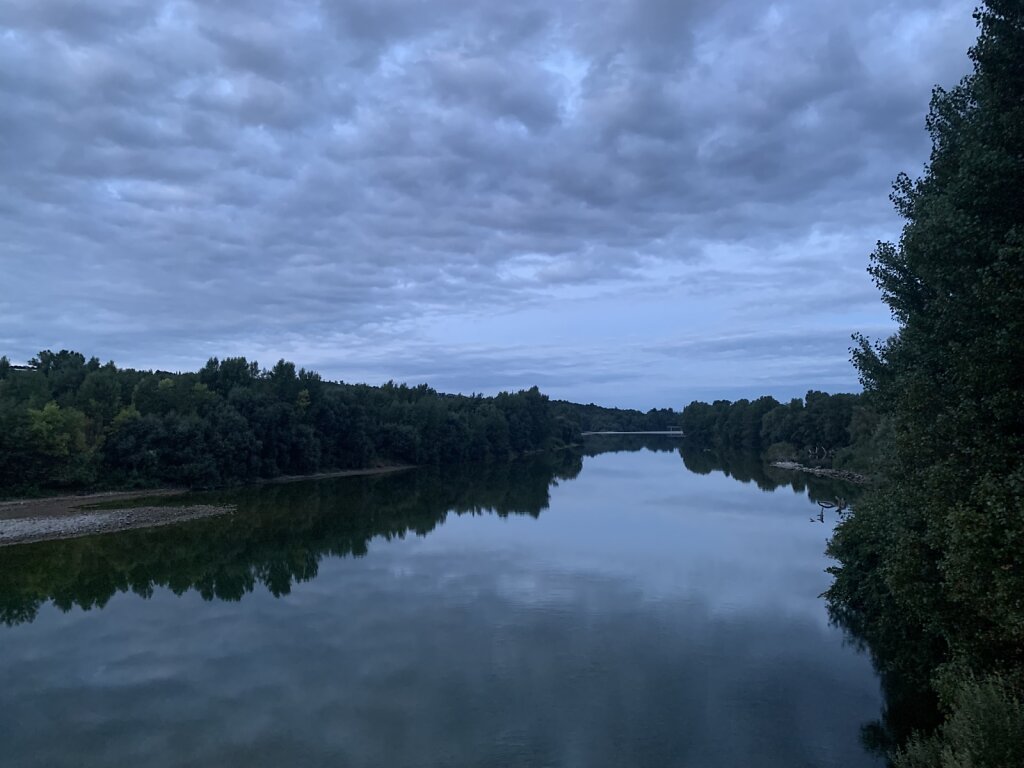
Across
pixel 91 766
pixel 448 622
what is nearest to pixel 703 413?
pixel 448 622

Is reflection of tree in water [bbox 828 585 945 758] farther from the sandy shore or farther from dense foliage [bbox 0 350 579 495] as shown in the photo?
dense foliage [bbox 0 350 579 495]

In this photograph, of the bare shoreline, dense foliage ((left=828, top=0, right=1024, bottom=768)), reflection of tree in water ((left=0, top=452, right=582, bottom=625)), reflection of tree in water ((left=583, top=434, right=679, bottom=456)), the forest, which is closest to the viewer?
dense foliage ((left=828, top=0, right=1024, bottom=768))

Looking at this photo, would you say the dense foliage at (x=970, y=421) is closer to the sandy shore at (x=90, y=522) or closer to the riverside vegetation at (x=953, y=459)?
the riverside vegetation at (x=953, y=459)

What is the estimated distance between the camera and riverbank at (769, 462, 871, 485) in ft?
190

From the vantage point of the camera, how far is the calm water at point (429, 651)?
12.9m

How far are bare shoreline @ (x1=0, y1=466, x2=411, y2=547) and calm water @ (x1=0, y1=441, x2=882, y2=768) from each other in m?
3.00

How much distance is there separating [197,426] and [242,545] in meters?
25.1

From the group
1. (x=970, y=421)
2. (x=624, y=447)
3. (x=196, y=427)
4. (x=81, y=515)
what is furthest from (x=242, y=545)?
(x=624, y=447)

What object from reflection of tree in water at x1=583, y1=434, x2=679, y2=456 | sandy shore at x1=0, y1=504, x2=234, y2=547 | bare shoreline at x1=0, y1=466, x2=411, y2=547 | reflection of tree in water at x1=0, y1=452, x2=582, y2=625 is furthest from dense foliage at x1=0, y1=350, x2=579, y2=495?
reflection of tree in water at x1=583, y1=434, x2=679, y2=456

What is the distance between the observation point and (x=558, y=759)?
1217 centimetres

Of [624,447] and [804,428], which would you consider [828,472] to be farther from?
[624,447]

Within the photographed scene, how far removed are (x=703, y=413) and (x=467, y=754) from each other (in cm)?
14236

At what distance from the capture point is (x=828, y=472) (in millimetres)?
66812

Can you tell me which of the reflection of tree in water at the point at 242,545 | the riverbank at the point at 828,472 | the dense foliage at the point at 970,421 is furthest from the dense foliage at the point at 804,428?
the dense foliage at the point at 970,421
